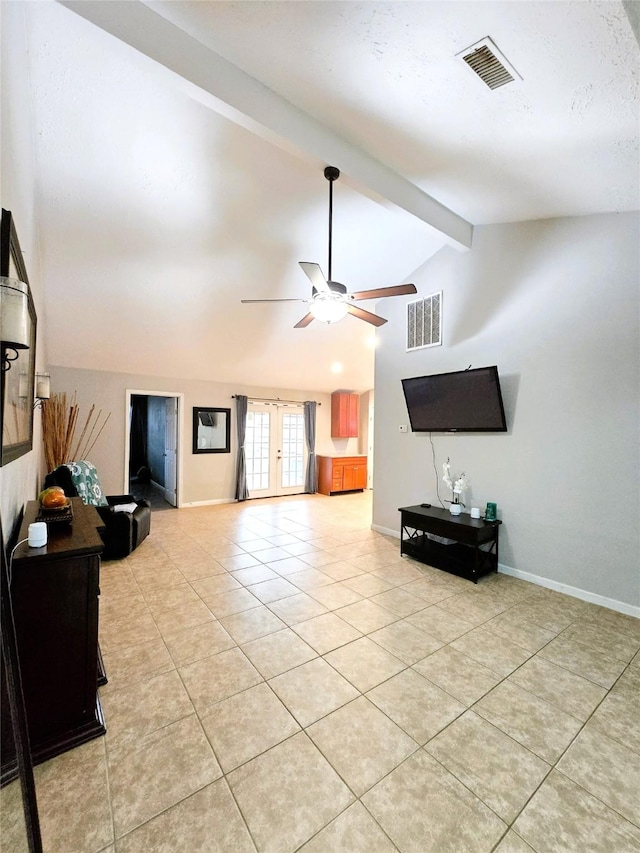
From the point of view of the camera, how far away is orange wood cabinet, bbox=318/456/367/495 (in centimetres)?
805

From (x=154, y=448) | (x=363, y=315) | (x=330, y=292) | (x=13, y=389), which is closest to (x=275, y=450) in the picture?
(x=154, y=448)

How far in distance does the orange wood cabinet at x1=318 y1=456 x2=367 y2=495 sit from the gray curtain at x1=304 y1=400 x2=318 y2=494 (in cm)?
16

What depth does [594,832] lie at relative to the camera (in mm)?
1334

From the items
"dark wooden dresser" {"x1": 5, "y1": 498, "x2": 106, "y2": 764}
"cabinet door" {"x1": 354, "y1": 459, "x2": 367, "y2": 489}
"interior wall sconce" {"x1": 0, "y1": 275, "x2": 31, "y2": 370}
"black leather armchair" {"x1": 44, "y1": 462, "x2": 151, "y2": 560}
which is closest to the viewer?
"interior wall sconce" {"x1": 0, "y1": 275, "x2": 31, "y2": 370}

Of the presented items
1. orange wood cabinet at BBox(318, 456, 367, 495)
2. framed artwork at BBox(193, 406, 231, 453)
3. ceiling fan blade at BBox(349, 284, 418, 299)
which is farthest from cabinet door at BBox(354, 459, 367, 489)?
ceiling fan blade at BBox(349, 284, 418, 299)

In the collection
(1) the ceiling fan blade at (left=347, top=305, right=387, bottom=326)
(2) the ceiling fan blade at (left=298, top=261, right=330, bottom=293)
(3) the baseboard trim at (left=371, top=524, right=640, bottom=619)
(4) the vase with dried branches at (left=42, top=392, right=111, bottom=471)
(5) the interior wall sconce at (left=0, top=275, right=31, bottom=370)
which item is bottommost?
(3) the baseboard trim at (left=371, top=524, right=640, bottom=619)

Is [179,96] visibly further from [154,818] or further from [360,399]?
[360,399]

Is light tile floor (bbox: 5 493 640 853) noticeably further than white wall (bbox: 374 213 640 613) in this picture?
No

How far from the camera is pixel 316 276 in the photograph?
2676 mm

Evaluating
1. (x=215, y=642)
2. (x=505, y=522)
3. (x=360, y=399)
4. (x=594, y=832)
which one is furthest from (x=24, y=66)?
(x=360, y=399)

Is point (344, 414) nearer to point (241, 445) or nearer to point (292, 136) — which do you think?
point (241, 445)

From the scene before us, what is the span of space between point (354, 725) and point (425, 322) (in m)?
4.14

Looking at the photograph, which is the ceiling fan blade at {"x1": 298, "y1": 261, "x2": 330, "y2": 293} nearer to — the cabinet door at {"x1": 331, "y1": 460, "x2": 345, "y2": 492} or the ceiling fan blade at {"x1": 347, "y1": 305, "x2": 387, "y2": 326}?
the ceiling fan blade at {"x1": 347, "y1": 305, "x2": 387, "y2": 326}

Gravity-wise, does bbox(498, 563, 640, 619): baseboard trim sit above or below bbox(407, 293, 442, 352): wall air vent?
below
